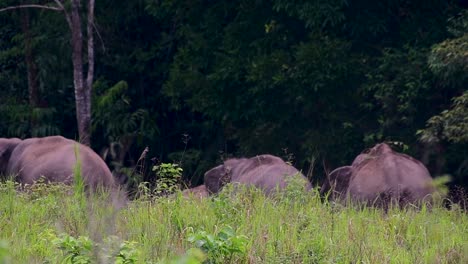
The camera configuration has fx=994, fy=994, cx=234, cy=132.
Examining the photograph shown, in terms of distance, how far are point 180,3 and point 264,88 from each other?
92.7 inches

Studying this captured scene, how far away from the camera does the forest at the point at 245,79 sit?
13.5m

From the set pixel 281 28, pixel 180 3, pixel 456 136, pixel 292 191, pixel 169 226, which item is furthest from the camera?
pixel 180 3

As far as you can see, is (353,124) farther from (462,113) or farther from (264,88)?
(462,113)

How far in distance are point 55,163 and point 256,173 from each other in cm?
206

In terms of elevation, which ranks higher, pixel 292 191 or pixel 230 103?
pixel 292 191

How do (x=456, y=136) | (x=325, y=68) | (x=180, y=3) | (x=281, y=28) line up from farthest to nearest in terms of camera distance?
(x=180, y=3) < (x=281, y=28) < (x=325, y=68) < (x=456, y=136)

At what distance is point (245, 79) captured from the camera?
51.6 ft

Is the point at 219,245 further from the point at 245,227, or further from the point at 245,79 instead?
the point at 245,79

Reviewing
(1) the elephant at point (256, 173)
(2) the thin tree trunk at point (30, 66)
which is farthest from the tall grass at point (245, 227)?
(2) the thin tree trunk at point (30, 66)

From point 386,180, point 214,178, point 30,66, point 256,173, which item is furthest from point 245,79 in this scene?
point 386,180

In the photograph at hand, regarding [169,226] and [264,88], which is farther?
[264,88]

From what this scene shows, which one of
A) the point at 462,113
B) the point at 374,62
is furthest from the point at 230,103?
the point at 462,113

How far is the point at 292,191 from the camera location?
794 centimetres

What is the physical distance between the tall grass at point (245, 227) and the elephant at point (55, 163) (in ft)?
5.82
